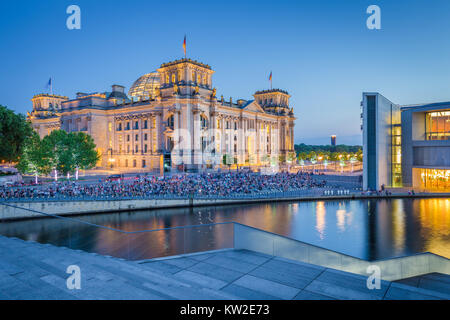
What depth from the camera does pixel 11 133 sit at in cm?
3616

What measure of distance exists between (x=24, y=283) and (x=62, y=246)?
462 cm

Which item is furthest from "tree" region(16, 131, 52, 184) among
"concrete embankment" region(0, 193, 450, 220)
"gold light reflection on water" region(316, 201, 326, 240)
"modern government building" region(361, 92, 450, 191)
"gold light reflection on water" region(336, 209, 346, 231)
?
"modern government building" region(361, 92, 450, 191)

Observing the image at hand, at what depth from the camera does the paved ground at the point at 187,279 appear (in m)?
7.52

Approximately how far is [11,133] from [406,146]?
59366mm

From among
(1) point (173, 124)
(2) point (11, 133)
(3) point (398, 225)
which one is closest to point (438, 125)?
(3) point (398, 225)

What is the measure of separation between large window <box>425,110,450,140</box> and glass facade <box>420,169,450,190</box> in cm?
562

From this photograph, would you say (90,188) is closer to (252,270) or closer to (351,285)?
(252,270)

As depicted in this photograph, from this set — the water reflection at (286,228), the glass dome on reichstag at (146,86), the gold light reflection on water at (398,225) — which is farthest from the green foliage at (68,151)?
the gold light reflection on water at (398,225)

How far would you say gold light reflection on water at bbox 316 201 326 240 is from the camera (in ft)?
A: 89.6

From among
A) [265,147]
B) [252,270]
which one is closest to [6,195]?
[252,270]

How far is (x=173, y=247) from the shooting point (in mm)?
11500

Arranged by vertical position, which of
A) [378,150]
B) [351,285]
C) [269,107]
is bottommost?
[351,285]

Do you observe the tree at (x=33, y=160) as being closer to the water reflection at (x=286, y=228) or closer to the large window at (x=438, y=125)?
the water reflection at (x=286, y=228)

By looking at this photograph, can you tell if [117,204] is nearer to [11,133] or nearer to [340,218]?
[11,133]
